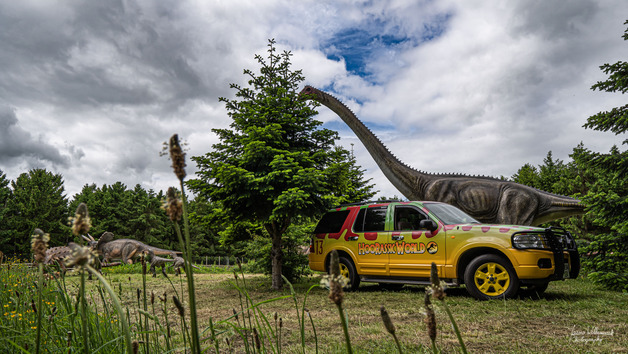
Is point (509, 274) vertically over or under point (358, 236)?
under

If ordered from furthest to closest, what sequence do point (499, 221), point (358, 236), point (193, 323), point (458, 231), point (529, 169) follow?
point (529, 169)
point (499, 221)
point (358, 236)
point (458, 231)
point (193, 323)

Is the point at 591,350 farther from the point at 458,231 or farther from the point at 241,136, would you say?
the point at 241,136

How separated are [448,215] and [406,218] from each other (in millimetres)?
937

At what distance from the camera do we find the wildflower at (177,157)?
80 centimetres

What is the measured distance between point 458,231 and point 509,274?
1.15m

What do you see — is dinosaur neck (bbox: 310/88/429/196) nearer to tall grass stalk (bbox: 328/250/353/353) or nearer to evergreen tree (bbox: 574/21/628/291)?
evergreen tree (bbox: 574/21/628/291)

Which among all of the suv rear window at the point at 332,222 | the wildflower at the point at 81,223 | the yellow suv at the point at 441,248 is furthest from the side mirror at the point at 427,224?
the wildflower at the point at 81,223

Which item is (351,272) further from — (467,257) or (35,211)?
(35,211)

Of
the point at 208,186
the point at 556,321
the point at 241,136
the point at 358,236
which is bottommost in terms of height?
the point at 556,321

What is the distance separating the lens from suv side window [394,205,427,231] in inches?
338

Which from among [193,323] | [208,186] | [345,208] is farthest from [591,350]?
[208,186]

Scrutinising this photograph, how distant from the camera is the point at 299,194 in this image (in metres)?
7.87

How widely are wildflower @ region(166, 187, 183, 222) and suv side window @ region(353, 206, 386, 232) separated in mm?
8209

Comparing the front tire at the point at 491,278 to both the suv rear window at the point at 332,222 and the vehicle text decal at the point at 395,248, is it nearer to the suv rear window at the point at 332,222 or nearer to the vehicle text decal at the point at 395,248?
the vehicle text decal at the point at 395,248
